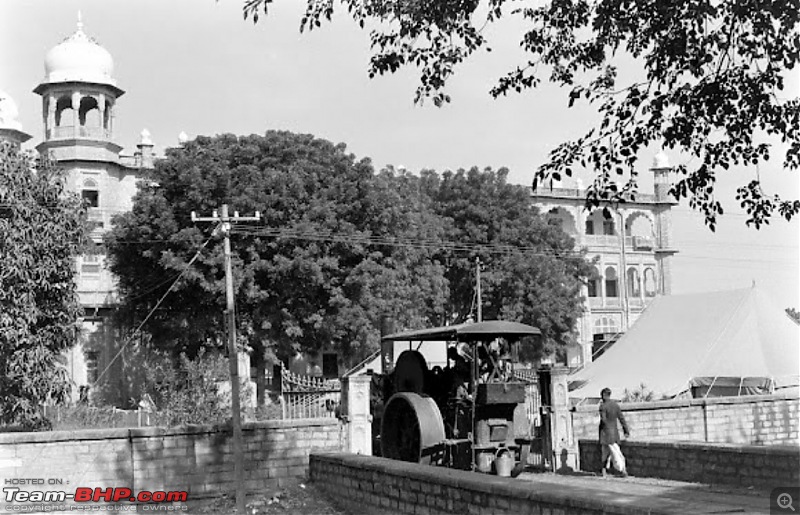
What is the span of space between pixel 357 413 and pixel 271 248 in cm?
1549

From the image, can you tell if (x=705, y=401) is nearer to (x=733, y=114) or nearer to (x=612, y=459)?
(x=612, y=459)

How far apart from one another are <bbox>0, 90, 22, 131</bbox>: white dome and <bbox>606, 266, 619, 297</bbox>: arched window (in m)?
32.1

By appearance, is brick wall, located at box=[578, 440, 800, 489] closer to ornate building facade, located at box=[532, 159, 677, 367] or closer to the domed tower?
the domed tower

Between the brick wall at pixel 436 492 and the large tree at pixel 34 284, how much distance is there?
6.69 m

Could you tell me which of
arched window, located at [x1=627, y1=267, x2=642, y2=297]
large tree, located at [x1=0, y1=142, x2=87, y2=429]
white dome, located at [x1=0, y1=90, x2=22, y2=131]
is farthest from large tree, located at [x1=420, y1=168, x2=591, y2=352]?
large tree, located at [x1=0, y1=142, x2=87, y2=429]

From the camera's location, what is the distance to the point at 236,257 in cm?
2967

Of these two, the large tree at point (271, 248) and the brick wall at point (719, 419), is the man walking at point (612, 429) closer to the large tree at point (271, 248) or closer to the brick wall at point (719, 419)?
the brick wall at point (719, 419)

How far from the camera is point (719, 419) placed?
674 inches

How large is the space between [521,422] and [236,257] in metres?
17.5

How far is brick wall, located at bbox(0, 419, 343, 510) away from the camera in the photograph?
1331cm

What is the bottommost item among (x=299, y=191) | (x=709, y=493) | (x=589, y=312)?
(x=709, y=493)

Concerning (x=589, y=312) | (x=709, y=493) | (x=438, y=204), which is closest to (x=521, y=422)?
(x=709, y=493)

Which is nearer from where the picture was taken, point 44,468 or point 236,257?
point 44,468

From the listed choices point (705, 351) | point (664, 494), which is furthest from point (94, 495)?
point (705, 351)
